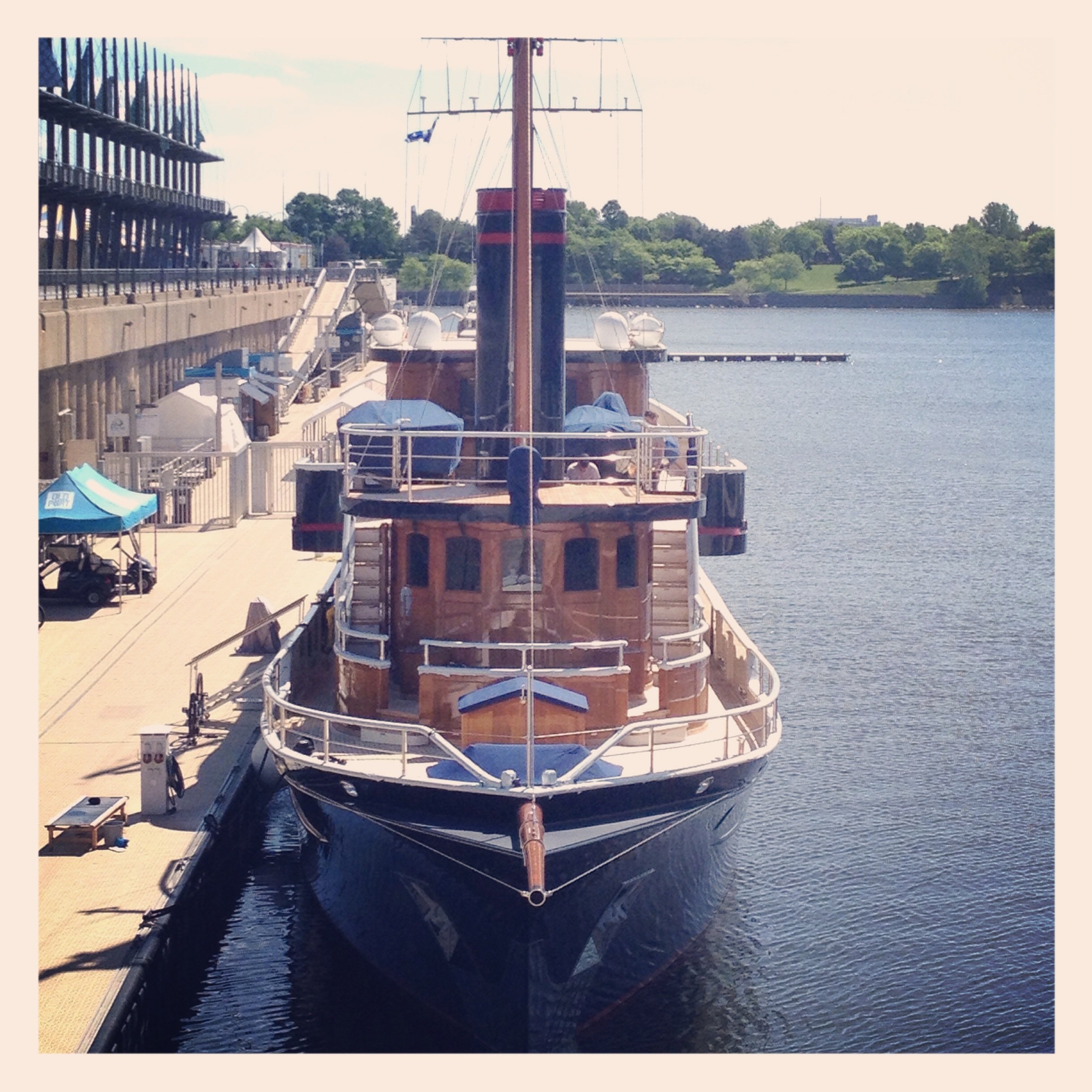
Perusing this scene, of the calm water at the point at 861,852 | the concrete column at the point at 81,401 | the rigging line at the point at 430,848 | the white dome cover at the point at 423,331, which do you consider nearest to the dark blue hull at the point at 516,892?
the rigging line at the point at 430,848

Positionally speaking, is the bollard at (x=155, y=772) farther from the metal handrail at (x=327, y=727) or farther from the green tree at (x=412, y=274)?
the green tree at (x=412, y=274)

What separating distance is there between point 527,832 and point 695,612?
254 inches

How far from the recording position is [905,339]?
17612cm

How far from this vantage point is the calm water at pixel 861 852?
20.1 meters

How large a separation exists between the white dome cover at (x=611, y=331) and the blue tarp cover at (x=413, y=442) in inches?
281

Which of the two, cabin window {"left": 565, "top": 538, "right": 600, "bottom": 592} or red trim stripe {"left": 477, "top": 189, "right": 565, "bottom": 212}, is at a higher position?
red trim stripe {"left": 477, "top": 189, "right": 565, "bottom": 212}

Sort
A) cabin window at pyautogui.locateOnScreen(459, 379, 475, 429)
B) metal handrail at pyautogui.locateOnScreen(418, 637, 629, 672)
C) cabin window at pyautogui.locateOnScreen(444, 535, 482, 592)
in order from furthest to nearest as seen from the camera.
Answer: cabin window at pyautogui.locateOnScreen(459, 379, 475, 429)
cabin window at pyautogui.locateOnScreen(444, 535, 482, 592)
metal handrail at pyautogui.locateOnScreen(418, 637, 629, 672)

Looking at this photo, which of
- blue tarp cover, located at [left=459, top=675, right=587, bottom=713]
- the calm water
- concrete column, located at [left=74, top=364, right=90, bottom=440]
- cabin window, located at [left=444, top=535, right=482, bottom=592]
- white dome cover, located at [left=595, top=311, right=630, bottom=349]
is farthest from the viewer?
concrete column, located at [left=74, top=364, right=90, bottom=440]

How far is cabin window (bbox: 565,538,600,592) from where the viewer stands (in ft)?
68.0

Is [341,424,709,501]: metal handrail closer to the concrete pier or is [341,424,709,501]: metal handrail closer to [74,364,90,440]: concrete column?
the concrete pier


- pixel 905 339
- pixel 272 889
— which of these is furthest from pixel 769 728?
pixel 905 339

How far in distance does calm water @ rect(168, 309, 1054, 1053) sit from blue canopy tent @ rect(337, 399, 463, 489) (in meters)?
6.15

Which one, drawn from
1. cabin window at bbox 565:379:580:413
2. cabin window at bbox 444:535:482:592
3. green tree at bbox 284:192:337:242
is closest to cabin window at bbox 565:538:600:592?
cabin window at bbox 444:535:482:592
